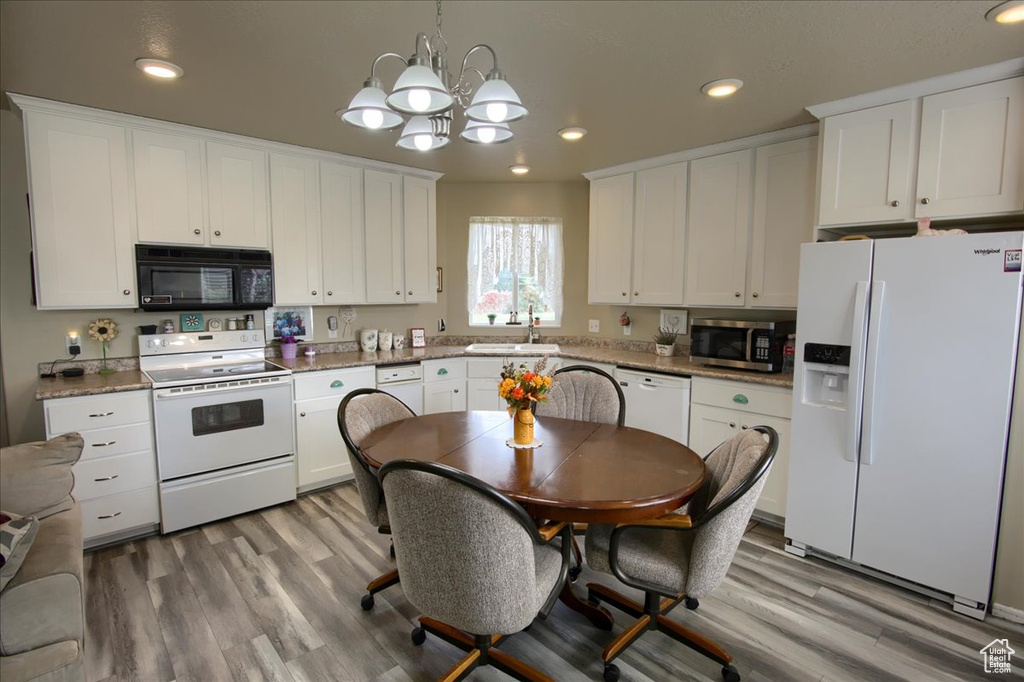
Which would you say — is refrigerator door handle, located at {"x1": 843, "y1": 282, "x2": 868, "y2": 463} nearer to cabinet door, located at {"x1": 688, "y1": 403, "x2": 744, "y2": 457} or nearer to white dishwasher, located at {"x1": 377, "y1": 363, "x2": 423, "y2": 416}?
cabinet door, located at {"x1": 688, "y1": 403, "x2": 744, "y2": 457}

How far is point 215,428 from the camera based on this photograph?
3012mm

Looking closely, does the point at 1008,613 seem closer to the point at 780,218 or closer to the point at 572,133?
the point at 780,218

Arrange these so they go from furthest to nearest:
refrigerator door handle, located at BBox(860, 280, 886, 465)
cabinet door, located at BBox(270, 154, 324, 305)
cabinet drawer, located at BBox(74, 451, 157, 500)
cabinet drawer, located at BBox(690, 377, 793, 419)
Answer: cabinet door, located at BBox(270, 154, 324, 305) → cabinet drawer, located at BBox(690, 377, 793, 419) → cabinet drawer, located at BBox(74, 451, 157, 500) → refrigerator door handle, located at BBox(860, 280, 886, 465)

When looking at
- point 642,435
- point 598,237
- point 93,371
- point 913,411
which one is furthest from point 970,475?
point 93,371

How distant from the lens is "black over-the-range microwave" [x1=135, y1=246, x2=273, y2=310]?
3.06m

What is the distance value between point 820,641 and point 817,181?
238cm

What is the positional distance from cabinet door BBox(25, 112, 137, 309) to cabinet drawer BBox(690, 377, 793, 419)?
3.66 m

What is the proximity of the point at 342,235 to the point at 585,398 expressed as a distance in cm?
238

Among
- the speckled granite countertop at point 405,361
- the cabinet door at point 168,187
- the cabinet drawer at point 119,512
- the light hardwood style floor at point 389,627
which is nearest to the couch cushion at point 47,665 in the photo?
the light hardwood style floor at point 389,627

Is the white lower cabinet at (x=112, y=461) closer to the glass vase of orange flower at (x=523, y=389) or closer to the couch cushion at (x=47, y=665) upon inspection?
the couch cushion at (x=47, y=665)

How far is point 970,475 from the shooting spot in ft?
7.29

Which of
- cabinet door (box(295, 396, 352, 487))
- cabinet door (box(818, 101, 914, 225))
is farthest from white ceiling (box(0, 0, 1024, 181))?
cabinet door (box(295, 396, 352, 487))

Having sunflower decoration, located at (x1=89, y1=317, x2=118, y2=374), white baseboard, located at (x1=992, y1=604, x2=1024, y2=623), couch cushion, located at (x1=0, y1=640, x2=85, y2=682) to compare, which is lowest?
white baseboard, located at (x1=992, y1=604, x2=1024, y2=623)

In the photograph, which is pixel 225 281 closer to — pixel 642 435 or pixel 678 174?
pixel 642 435
